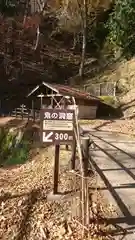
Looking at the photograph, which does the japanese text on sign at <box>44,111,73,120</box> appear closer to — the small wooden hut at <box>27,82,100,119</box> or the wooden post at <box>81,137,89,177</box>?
the wooden post at <box>81,137,89,177</box>

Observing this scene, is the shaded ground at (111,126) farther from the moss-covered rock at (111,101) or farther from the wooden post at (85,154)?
the wooden post at (85,154)

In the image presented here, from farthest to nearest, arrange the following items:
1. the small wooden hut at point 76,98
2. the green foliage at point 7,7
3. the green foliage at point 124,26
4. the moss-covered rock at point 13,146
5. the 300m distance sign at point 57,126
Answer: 1. the green foliage at point 7,7
2. the green foliage at point 124,26
3. the small wooden hut at point 76,98
4. the moss-covered rock at point 13,146
5. the 300m distance sign at point 57,126

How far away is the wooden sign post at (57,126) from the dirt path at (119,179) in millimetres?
1502

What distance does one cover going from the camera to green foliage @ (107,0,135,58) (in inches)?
1130

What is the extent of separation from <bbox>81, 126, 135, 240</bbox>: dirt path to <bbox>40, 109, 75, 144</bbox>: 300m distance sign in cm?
151

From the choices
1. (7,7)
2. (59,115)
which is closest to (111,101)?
(7,7)

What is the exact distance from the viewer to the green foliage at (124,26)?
94.2ft

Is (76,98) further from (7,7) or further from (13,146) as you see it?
(7,7)

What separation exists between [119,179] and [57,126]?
247 cm

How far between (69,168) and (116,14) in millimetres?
24932

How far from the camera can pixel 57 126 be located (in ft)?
21.1

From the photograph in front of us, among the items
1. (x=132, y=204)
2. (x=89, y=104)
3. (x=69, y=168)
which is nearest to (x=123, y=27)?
(x=89, y=104)

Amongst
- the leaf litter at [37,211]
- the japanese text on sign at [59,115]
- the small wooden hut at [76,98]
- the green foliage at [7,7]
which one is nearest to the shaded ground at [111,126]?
the small wooden hut at [76,98]

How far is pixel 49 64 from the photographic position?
37.1 m
